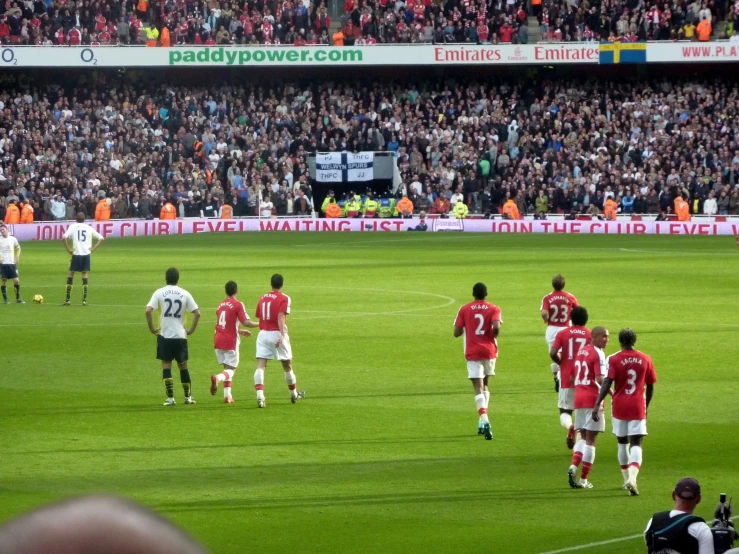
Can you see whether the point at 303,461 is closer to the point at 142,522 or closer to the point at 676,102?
the point at 142,522

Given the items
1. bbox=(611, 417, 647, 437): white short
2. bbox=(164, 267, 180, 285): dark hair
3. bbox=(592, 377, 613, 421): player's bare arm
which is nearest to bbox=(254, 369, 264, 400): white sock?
bbox=(164, 267, 180, 285): dark hair

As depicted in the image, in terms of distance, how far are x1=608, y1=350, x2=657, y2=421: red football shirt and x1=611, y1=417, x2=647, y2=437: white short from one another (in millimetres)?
44

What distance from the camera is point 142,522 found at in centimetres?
87

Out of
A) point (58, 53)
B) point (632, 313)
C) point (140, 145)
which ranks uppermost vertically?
point (58, 53)

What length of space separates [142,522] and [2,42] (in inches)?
2397

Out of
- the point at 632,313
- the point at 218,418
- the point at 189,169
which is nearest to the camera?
the point at 218,418

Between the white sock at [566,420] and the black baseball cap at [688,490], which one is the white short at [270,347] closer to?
the white sock at [566,420]

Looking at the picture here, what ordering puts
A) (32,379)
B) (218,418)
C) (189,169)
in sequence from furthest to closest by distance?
1. (189,169)
2. (32,379)
3. (218,418)

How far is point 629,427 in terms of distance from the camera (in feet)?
37.1

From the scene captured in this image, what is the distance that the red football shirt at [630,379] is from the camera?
11141 mm

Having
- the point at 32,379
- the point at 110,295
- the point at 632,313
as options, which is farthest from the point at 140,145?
the point at 32,379

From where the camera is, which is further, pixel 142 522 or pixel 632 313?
pixel 632 313

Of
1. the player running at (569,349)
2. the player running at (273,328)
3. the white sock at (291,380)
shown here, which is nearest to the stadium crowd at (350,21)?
the white sock at (291,380)

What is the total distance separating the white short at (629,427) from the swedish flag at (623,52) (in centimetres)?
4897
